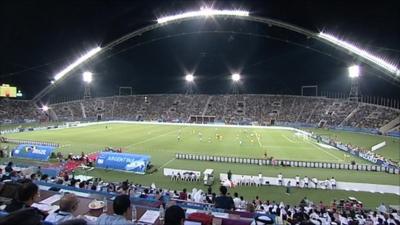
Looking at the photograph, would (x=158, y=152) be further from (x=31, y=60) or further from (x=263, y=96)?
(x=263, y=96)

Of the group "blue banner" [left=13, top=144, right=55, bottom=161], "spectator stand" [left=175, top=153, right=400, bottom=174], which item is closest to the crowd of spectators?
"spectator stand" [left=175, top=153, right=400, bottom=174]

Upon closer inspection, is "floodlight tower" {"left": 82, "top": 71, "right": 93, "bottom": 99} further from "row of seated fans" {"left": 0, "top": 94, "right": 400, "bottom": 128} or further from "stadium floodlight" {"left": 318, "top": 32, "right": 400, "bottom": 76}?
"stadium floodlight" {"left": 318, "top": 32, "right": 400, "bottom": 76}

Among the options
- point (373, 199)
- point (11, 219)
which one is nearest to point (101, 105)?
point (373, 199)

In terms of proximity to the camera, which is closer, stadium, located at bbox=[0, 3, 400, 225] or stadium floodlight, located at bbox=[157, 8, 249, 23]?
stadium, located at bbox=[0, 3, 400, 225]

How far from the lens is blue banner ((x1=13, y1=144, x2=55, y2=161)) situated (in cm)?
3275

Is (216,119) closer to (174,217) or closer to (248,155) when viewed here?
(248,155)

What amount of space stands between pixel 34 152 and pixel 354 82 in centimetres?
7293

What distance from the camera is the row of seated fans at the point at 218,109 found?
77.5m

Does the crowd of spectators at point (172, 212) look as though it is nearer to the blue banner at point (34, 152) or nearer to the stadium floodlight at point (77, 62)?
the blue banner at point (34, 152)

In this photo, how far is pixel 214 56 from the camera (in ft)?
300

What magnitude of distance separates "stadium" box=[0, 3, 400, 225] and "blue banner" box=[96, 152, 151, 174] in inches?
4.5

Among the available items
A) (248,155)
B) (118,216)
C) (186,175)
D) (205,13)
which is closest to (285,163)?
(248,155)

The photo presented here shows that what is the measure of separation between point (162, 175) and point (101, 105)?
273 ft

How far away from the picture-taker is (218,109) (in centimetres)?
9606
